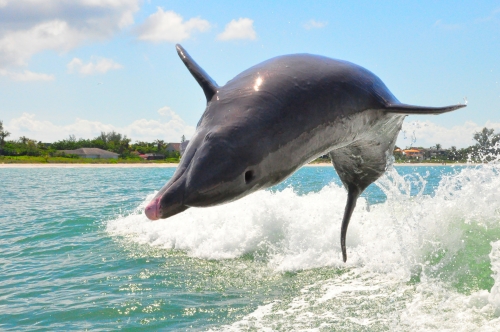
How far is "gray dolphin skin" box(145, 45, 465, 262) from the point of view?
187 centimetres

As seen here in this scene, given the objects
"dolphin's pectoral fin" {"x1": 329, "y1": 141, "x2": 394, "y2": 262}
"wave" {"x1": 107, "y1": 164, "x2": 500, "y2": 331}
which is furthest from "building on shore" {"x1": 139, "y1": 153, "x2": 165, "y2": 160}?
"dolphin's pectoral fin" {"x1": 329, "y1": 141, "x2": 394, "y2": 262}

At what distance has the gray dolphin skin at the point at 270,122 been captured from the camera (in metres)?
1.87

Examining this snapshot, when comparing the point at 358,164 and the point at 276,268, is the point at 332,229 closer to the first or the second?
the point at 276,268

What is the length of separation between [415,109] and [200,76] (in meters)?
1.34

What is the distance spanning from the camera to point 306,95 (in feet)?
7.66

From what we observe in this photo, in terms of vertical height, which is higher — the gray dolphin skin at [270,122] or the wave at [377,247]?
the gray dolphin skin at [270,122]

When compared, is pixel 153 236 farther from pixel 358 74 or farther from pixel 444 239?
pixel 358 74

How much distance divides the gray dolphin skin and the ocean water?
369cm

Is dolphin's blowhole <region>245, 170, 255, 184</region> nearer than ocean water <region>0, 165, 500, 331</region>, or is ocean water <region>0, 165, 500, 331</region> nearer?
dolphin's blowhole <region>245, 170, 255, 184</region>

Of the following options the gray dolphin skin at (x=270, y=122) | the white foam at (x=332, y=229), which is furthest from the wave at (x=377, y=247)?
the gray dolphin skin at (x=270, y=122)

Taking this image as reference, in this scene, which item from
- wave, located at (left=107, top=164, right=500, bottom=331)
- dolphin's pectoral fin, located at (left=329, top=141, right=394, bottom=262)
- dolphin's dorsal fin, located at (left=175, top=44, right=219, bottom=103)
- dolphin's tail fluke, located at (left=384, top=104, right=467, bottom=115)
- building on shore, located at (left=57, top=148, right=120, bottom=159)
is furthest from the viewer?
building on shore, located at (left=57, top=148, right=120, bottom=159)

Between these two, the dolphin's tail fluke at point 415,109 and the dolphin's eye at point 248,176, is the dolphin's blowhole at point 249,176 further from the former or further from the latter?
the dolphin's tail fluke at point 415,109

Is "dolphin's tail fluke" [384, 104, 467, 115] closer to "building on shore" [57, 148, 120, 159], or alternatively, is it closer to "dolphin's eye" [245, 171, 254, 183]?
"dolphin's eye" [245, 171, 254, 183]

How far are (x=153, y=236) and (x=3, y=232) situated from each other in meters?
6.16
